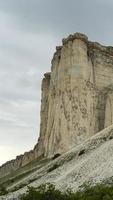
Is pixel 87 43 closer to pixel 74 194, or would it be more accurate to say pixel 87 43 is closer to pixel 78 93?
pixel 78 93

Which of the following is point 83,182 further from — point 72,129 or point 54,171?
→ point 72,129

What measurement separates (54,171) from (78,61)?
34822 mm

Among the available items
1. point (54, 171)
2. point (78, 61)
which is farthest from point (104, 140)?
point (78, 61)

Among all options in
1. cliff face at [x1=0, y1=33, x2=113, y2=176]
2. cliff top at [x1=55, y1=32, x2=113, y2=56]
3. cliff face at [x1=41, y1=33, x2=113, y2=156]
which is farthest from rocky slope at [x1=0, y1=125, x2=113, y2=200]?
cliff top at [x1=55, y1=32, x2=113, y2=56]

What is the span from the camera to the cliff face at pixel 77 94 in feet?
231

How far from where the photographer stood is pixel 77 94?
237ft

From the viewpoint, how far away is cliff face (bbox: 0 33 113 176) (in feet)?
231

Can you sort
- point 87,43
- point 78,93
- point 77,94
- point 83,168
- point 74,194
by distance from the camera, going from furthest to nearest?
point 87,43, point 77,94, point 78,93, point 83,168, point 74,194

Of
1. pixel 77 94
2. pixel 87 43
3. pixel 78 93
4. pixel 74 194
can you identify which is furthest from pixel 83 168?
pixel 87 43

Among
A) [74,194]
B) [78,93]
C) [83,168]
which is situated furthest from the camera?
[78,93]

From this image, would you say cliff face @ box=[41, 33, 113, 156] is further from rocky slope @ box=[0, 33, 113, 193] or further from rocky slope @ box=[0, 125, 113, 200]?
rocky slope @ box=[0, 125, 113, 200]

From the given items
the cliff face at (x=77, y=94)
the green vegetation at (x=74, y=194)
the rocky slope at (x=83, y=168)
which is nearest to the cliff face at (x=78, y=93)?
the cliff face at (x=77, y=94)

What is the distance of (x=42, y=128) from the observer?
82875 millimetres

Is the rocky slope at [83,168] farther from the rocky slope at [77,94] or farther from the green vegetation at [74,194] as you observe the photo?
the rocky slope at [77,94]
